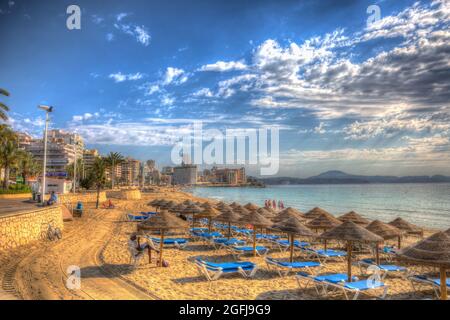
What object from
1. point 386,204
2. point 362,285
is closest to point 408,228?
point 362,285

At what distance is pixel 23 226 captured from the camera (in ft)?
41.5

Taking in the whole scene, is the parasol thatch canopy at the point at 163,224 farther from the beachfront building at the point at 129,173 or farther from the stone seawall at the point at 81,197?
the beachfront building at the point at 129,173

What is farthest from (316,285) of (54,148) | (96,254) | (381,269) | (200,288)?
(54,148)

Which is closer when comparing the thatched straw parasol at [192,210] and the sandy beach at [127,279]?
the sandy beach at [127,279]

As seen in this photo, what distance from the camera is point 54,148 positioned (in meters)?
107

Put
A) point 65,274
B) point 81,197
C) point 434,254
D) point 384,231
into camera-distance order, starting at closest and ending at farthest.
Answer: point 434,254 < point 65,274 < point 384,231 < point 81,197

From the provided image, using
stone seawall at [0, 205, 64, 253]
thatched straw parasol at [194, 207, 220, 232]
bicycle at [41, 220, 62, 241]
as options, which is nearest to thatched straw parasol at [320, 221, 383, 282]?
thatched straw parasol at [194, 207, 220, 232]

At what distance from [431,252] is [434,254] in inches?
2.7

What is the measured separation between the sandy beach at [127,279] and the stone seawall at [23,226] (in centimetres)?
48

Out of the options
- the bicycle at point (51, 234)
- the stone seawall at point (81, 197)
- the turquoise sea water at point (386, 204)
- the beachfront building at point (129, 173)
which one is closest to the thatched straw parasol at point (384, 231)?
the bicycle at point (51, 234)

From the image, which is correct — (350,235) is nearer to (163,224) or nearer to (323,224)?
(323,224)

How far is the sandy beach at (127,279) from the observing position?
7.59 m

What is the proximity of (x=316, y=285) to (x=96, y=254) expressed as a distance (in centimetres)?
778
